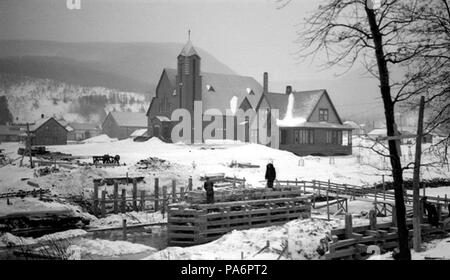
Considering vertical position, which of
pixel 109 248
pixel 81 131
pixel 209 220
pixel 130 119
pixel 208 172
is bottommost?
pixel 109 248

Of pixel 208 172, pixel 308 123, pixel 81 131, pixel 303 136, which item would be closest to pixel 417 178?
pixel 208 172

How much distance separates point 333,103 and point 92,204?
32907mm

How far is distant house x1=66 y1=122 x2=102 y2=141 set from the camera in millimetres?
37344

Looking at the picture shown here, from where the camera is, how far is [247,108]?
157 feet

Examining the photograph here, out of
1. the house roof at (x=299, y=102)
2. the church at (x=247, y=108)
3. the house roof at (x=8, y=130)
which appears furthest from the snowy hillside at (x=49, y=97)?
the house roof at (x=299, y=102)

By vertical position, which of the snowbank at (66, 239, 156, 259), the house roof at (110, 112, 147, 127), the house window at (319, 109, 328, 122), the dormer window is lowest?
the snowbank at (66, 239, 156, 259)

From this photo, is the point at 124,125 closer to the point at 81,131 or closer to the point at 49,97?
the point at 81,131

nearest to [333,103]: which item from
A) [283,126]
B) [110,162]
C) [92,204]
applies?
[283,126]

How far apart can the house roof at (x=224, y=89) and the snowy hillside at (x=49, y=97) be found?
31868 millimetres

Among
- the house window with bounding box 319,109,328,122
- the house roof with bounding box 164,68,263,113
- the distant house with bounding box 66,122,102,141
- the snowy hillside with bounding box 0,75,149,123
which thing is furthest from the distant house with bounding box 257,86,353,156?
the snowy hillside with bounding box 0,75,149,123

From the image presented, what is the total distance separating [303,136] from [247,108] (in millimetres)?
8795

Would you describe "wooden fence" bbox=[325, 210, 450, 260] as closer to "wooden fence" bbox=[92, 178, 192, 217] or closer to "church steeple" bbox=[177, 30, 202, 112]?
"wooden fence" bbox=[92, 178, 192, 217]

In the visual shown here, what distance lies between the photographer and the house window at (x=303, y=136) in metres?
41.8
